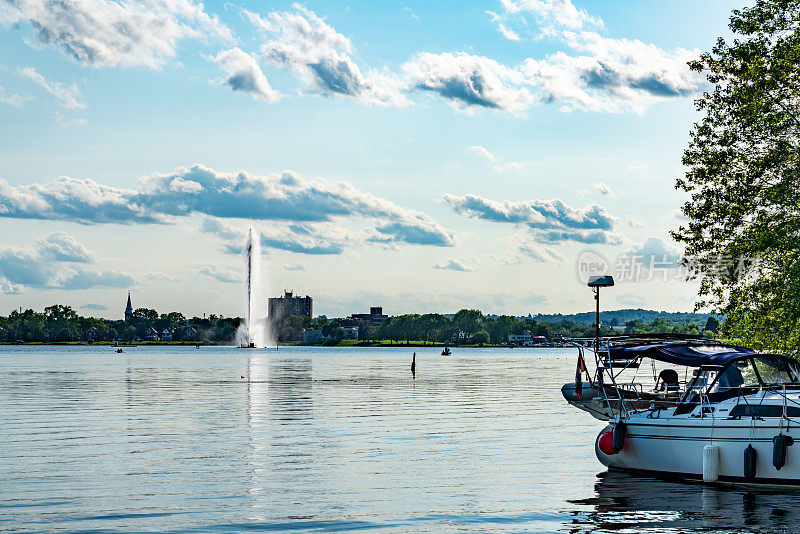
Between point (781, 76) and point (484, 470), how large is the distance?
19800 millimetres

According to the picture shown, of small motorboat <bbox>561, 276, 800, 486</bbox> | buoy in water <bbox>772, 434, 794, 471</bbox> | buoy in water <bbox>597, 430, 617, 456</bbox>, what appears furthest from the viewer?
buoy in water <bbox>597, 430, 617, 456</bbox>

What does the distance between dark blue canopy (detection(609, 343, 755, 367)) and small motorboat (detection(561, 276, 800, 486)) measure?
32 millimetres

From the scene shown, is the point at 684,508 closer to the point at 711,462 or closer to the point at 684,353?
the point at 711,462

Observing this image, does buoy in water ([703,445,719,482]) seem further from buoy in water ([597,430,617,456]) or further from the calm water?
buoy in water ([597,430,617,456])

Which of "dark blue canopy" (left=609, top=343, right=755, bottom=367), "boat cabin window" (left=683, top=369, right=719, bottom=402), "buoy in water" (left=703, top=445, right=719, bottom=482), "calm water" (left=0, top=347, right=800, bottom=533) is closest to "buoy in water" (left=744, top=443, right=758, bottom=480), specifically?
"calm water" (left=0, top=347, right=800, bottom=533)

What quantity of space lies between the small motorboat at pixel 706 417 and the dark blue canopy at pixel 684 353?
0.03 meters

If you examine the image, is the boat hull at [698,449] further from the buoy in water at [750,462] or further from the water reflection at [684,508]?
the water reflection at [684,508]

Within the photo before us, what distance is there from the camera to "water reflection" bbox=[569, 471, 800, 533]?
22547 mm

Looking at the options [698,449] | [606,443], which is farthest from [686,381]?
[698,449]

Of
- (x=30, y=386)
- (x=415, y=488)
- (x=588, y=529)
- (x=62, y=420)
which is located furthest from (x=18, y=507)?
(x=30, y=386)

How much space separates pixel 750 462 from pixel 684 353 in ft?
17.1

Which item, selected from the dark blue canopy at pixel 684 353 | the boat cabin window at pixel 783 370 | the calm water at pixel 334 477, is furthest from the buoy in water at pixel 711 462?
the boat cabin window at pixel 783 370

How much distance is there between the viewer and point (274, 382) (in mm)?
94562

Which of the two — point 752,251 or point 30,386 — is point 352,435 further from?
point 30,386
